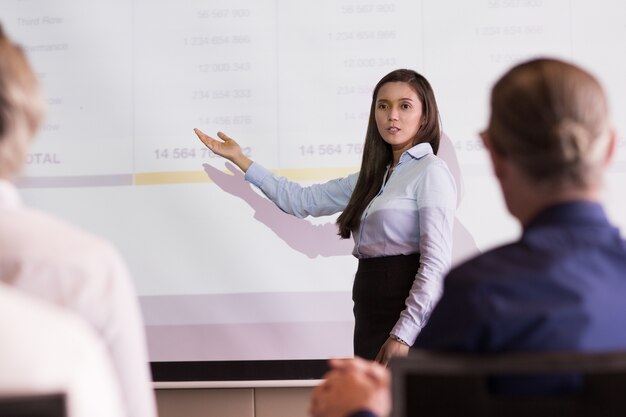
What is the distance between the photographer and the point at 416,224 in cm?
257

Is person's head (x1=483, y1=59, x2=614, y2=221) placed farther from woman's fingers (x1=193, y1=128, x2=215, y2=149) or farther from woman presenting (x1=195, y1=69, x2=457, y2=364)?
woman's fingers (x1=193, y1=128, x2=215, y2=149)

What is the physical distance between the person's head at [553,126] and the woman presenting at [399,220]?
1346 millimetres

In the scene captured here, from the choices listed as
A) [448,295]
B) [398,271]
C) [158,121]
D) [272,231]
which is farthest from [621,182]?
[448,295]

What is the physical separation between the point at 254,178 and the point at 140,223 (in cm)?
53

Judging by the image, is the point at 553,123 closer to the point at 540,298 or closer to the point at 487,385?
the point at 540,298

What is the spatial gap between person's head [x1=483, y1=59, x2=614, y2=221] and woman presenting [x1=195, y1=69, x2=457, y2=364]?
135 centimetres

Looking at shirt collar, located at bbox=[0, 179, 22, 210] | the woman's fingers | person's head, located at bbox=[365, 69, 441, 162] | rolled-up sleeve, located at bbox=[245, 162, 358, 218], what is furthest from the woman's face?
shirt collar, located at bbox=[0, 179, 22, 210]

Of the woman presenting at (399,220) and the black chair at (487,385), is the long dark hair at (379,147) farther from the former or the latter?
the black chair at (487,385)

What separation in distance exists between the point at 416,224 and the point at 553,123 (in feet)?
4.90

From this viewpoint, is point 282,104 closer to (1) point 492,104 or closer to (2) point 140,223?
(2) point 140,223

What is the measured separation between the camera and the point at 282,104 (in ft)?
10.9

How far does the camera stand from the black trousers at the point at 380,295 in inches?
100

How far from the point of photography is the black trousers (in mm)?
2549

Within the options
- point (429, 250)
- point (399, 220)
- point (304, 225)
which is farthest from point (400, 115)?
point (304, 225)
